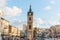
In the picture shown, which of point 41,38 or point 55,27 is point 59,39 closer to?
point 41,38

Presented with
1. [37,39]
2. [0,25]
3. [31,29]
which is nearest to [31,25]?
[31,29]

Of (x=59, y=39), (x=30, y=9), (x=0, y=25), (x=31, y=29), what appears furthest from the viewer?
(x=30, y=9)

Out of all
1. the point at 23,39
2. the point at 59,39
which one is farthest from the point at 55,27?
the point at 59,39

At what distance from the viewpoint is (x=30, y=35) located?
5588 centimetres

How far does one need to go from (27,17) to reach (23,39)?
19.6 ft

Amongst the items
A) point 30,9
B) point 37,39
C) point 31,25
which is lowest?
point 37,39

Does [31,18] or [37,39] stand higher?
[31,18]

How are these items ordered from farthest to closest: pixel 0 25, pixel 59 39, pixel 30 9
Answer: pixel 30 9, pixel 59 39, pixel 0 25

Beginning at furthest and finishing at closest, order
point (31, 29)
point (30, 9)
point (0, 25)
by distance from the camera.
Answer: point (30, 9) → point (31, 29) → point (0, 25)

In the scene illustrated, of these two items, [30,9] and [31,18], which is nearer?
[31,18]

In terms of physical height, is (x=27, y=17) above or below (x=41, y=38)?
above

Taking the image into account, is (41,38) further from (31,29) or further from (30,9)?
(30,9)

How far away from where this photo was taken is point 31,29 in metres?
55.4

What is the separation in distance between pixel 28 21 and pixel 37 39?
5.74 m
